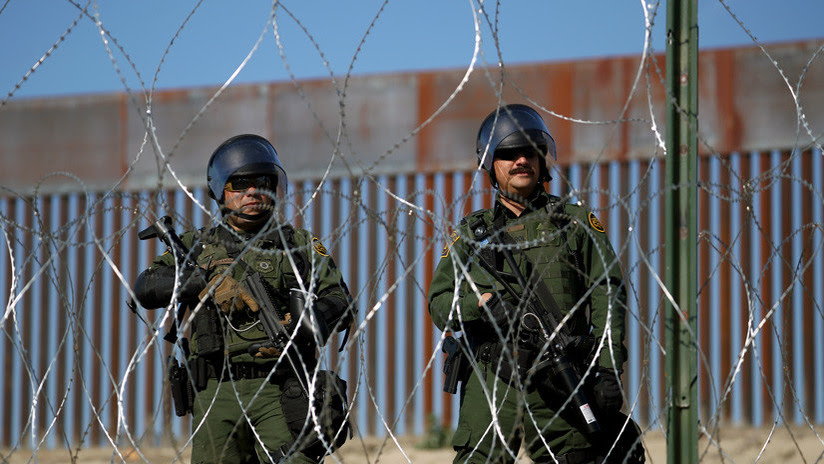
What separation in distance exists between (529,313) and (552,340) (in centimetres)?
12

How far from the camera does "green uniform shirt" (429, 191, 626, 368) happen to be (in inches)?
156

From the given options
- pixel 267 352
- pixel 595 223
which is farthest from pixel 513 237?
pixel 267 352

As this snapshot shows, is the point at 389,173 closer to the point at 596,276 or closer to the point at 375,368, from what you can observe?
the point at 375,368

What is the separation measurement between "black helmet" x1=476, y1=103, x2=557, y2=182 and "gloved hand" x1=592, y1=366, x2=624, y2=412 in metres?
0.84

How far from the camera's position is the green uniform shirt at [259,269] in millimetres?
4234

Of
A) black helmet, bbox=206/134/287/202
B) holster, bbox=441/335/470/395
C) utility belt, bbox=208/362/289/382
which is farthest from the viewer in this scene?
black helmet, bbox=206/134/287/202

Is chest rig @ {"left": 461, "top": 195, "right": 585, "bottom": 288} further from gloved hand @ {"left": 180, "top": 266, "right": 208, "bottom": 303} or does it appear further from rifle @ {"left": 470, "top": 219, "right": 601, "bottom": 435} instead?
gloved hand @ {"left": 180, "top": 266, "right": 208, "bottom": 303}

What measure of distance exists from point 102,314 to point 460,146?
4.37m

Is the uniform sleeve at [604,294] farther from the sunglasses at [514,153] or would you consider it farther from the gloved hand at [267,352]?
the gloved hand at [267,352]

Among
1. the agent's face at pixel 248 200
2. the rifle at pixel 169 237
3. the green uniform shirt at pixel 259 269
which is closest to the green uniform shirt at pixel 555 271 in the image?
the green uniform shirt at pixel 259 269

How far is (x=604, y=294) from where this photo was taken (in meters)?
4.03

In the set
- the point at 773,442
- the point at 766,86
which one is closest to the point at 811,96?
the point at 766,86

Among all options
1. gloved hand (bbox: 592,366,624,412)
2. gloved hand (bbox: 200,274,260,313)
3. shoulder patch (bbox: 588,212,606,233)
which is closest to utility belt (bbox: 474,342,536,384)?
gloved hand (bbox: 592,366,624,412)

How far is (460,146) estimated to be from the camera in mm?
10969
